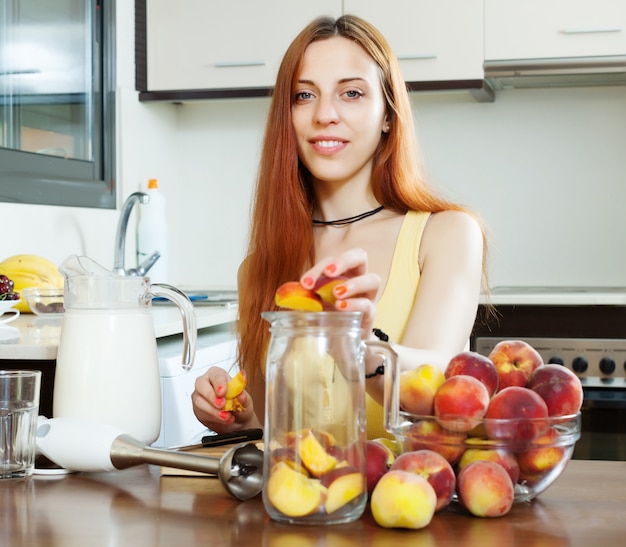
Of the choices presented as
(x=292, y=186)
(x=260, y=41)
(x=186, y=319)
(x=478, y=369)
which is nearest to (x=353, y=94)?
(x=292, y=186)

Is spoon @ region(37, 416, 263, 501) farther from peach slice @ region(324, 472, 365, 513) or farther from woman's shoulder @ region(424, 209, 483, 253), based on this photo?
woman's shoulder @ region(424, 209, 483, 253)

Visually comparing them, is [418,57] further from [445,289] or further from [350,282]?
[350,282]

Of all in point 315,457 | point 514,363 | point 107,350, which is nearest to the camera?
point 315,457

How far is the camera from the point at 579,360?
101 inches

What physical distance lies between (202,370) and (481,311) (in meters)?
0.84

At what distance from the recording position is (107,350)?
3.67ft

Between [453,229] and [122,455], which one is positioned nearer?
[122,455]

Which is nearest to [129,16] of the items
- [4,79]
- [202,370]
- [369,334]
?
[4,79]

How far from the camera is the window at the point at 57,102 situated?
7.95 ft

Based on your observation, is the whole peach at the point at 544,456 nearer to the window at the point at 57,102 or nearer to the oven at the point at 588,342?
the oven at the point at 588,342

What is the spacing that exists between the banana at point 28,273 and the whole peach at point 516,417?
1488 mm

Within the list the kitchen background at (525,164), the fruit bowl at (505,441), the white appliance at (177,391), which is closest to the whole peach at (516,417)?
the fruit bowl at (505,441)

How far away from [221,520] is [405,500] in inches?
6.5

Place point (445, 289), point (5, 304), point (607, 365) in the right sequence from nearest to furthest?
point (445, 289)
point (5, 304)
point (607, 365)
